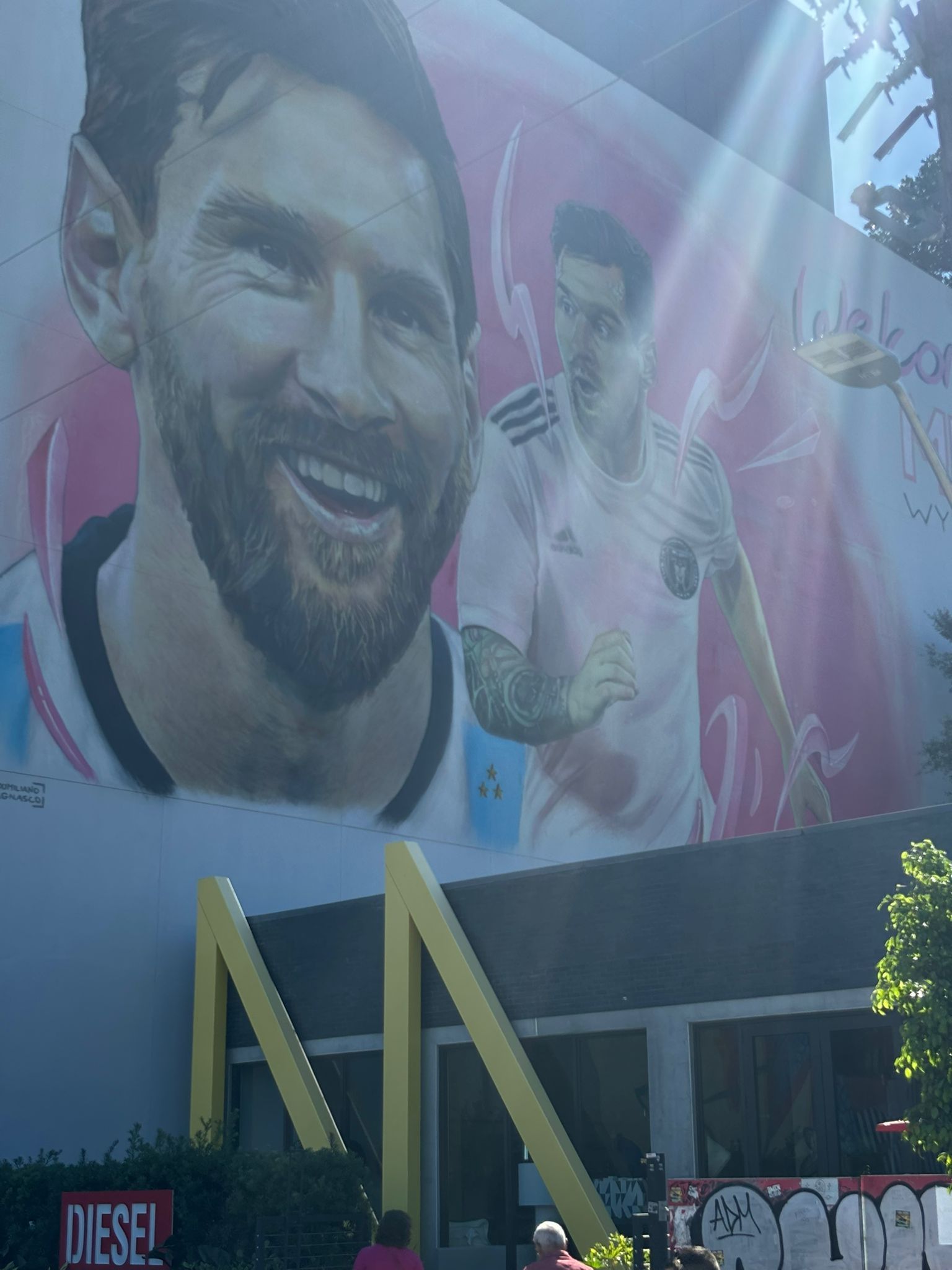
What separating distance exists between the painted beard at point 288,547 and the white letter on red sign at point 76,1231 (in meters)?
9.30

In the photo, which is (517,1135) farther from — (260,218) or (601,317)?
(601,317)

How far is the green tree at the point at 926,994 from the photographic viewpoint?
923 centimetres

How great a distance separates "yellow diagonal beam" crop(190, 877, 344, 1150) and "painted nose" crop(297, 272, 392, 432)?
796cm

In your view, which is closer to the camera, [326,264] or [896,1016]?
[896,1016]

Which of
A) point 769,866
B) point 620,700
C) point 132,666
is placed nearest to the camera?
point 769,866

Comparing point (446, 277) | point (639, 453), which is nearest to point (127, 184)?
point (446, 277)

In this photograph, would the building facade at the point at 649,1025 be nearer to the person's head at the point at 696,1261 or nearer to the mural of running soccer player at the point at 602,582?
the person's head at the point at 696,1261

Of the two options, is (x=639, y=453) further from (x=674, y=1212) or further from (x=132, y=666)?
(x=674, y=1212)

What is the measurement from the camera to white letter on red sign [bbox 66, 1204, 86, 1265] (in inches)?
597

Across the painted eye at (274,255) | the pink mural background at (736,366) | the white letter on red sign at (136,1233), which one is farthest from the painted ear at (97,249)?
the white letter on red sign at (136,1233)

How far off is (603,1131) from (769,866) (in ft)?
11.2

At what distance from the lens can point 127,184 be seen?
22656mm

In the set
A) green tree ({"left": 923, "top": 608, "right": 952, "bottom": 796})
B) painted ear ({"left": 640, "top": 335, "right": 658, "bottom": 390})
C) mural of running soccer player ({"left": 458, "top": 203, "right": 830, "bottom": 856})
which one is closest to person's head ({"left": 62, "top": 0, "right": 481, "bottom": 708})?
mural of running soccer player ({"left": 458, "top": 203, "right": 830, "bottom": 856})

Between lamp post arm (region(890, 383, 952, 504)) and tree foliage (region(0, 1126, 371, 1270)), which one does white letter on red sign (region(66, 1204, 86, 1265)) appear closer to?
tree foliage (region(0, 1126, 371, 1270))
